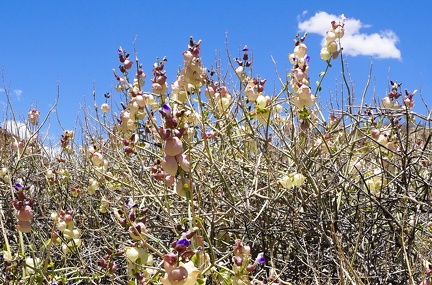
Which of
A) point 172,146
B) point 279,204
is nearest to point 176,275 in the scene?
point 172,146

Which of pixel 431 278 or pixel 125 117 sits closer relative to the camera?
pixel 431 278

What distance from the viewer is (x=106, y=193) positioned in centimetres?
425

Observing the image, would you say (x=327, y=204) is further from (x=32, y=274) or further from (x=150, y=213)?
(x=32, y=274)

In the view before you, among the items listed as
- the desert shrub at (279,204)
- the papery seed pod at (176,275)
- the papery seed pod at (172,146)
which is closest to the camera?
the papery seed pod at (176,275)

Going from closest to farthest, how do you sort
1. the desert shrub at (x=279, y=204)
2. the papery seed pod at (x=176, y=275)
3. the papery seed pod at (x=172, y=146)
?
1. the papery seed pod at (x=176, y=275)
2. the papery seed pod at (x=172, y=146)
3. the desert shrub at (x=279, y=204)

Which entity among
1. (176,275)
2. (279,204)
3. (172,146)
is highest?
(279,204)

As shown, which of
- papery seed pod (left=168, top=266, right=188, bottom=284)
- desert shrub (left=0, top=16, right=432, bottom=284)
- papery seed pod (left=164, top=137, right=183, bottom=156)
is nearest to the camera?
papery seed pod (left=168, top=266, right=188, bottom=284)

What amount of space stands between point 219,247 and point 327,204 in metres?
0.63

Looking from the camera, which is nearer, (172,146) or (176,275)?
(176,275)

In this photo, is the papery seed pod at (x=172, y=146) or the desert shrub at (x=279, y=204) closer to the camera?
the papery seed pod at (x=172, y=146)

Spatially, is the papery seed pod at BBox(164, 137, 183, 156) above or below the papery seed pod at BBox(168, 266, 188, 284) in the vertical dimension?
above

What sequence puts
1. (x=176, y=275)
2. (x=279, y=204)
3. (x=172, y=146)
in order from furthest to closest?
(x=279, y=204), (x=172, y=146), (x=176, y=275)

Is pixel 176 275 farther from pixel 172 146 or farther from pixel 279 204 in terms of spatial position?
pixel 279 204

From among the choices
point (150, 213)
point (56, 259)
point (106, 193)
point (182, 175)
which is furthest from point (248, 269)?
point (106, 193)
